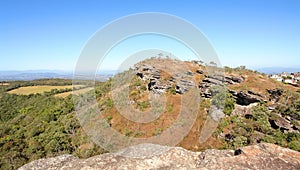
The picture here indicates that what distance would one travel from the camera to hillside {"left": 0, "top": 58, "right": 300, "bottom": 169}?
77.4 ft

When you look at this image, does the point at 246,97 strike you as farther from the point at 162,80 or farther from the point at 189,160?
the point at 189,160

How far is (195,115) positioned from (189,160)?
14.8 metres

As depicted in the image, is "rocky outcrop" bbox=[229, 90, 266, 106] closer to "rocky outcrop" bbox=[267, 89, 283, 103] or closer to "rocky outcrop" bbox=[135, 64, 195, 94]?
"rocky outcrop" bbox=[267, 89, 283, 103]

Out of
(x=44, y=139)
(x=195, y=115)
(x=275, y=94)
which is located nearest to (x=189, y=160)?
(x=195, y=115)

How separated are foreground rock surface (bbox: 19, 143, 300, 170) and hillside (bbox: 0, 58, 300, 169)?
12162 mm

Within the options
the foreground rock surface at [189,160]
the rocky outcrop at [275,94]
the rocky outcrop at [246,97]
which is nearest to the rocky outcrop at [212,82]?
the rocky outcrop at [246,97]

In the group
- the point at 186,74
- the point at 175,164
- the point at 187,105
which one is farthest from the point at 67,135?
the point at 175,164

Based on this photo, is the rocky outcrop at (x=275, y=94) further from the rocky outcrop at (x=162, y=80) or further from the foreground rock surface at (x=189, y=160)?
the foreground rock surface at (x=189, y=160)

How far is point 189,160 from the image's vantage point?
594 cm

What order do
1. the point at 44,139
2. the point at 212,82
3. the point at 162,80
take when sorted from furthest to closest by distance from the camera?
the point at 44,139 < the point at 162,80 < the point at 212,82

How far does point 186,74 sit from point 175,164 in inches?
1130

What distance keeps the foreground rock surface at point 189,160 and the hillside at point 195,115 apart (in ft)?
39.9

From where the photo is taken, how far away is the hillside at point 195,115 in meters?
23.6

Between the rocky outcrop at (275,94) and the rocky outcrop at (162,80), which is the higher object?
the rocky outcrop at (162,80)
